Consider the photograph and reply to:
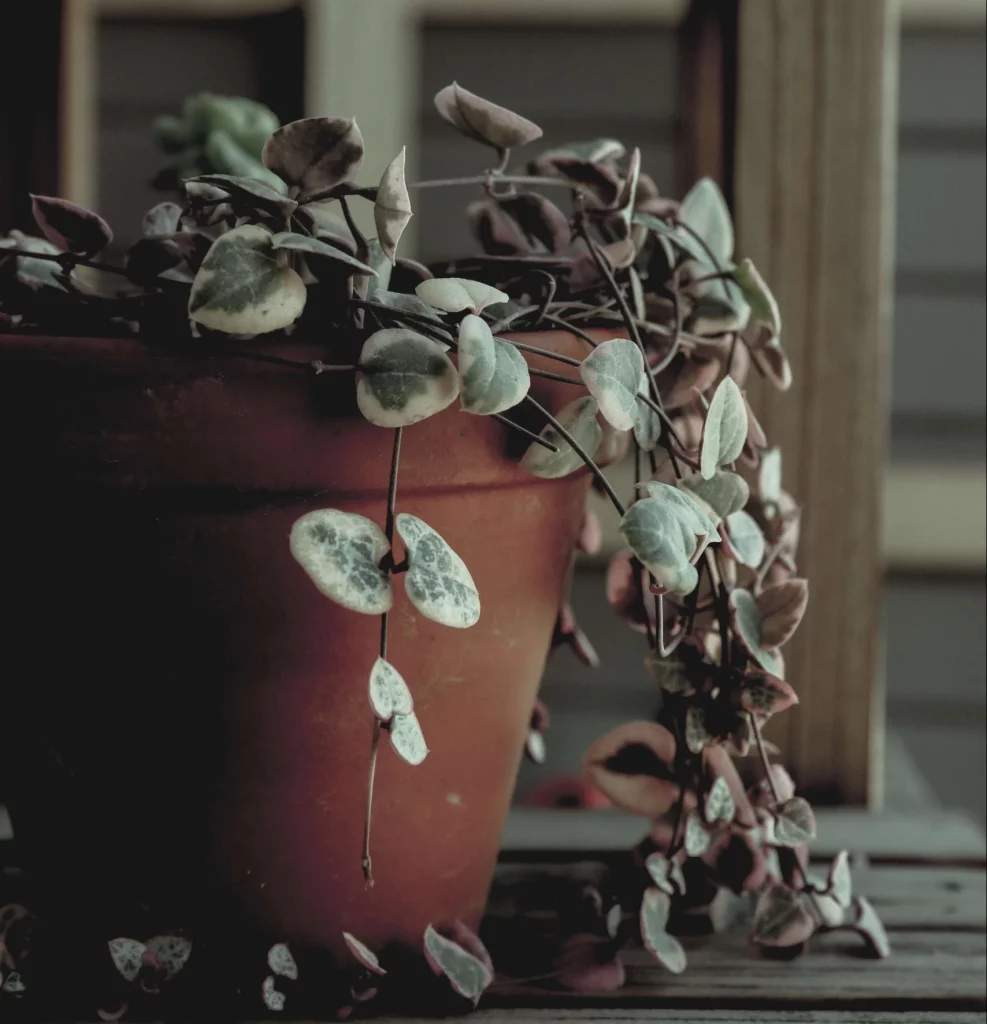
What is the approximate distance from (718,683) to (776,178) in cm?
54

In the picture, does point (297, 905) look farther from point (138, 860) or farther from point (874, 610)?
point (874, 610)

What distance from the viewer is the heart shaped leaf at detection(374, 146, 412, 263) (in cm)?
48

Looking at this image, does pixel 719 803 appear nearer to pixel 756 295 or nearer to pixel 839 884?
pixel 839 884

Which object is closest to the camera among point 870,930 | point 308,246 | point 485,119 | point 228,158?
point 308,246

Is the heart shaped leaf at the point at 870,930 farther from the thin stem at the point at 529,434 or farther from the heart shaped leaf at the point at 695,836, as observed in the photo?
the thin stem at the point at 529,434

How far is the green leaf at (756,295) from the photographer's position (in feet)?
2.03

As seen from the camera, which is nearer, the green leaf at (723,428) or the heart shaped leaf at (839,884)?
the green leaf at (723,428)

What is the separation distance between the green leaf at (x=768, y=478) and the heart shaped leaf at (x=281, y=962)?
14.5 inches

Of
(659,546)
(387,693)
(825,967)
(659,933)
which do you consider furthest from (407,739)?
(825,967)

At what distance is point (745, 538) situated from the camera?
0.60 meters

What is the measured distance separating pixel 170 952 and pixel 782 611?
355mm

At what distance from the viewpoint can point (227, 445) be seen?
0.50 metres

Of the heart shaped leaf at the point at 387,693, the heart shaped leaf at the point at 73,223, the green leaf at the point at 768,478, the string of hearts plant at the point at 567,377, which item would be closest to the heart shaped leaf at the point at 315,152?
the string of hearts plant at the point at 567,377

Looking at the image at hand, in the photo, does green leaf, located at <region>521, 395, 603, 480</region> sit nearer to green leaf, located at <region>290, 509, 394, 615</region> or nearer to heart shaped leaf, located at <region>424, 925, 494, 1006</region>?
green leaf, located at <region>290, 509, 394, 615</region>
